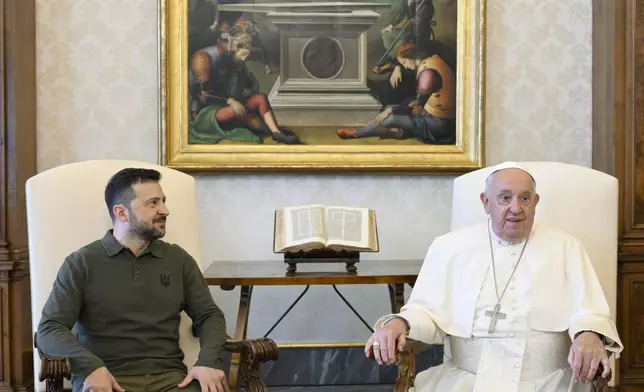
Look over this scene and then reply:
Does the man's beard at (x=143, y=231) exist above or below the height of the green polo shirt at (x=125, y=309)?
above

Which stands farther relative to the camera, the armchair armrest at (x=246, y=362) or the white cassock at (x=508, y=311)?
the white cassock at (x=508, y=311)

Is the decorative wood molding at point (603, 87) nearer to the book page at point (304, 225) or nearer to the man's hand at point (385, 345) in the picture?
the book page at point (304, 225)

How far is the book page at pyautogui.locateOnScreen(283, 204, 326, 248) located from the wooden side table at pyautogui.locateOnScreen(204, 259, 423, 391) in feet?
0.54

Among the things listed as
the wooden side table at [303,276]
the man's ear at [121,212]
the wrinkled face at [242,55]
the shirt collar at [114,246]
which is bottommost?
the wooden side table at [303,276]

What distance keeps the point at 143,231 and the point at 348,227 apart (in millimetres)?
1110

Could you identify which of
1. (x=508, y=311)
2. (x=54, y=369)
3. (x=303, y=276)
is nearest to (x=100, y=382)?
(x=54, y=369)

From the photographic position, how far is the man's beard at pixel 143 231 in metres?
3.08

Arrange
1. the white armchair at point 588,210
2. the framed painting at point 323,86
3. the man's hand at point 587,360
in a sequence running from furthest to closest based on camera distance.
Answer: the framed painting at point 323,86
the white armchair at point 588,210
the man's hand at point 587,360

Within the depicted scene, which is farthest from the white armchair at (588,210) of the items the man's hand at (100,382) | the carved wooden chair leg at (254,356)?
the man's hand at (100,382)

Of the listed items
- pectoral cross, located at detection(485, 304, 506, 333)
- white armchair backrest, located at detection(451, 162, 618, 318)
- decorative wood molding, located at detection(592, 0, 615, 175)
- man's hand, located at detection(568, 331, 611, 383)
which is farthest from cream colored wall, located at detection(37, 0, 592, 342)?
man's hand, located at detection(568, 331, 611, 383)

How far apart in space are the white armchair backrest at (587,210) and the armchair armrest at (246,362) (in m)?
1.31

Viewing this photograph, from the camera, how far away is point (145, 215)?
3.08 meters

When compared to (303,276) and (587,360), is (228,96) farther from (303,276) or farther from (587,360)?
(587,360)

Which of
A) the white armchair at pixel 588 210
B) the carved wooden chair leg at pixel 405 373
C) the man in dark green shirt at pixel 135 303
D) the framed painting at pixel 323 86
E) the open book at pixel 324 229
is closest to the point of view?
the carved wooden chair leg at pixel 405 373
